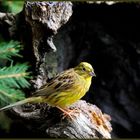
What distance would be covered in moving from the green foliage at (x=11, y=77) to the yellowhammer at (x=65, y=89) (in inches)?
1.8

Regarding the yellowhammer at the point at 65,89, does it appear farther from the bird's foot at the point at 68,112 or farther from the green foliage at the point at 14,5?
the green foliage at the point at 14,5

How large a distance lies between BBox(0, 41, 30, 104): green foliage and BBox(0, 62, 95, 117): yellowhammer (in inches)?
1.8

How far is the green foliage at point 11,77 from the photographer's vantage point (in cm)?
180

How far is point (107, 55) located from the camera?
7.98 ft

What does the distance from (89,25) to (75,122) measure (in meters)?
0.54

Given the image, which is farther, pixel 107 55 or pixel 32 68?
pixel 107 55

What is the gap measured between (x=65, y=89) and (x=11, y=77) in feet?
0.59

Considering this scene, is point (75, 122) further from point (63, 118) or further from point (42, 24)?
point (42, 24)

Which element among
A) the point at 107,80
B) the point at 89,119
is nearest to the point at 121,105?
the point at 107,80

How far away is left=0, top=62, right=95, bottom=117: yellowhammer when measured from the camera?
1896 millimetres

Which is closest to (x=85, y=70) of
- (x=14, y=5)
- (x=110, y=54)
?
(x=14, y=5)

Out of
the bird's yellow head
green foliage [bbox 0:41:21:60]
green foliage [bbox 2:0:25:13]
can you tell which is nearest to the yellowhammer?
the bird's yellow head

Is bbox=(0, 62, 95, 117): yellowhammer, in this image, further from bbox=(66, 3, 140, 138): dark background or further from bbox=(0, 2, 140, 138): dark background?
bbox=(66, 3, 140, 138): dark background

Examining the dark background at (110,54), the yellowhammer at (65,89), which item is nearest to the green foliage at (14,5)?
the dark background at (110,54)
